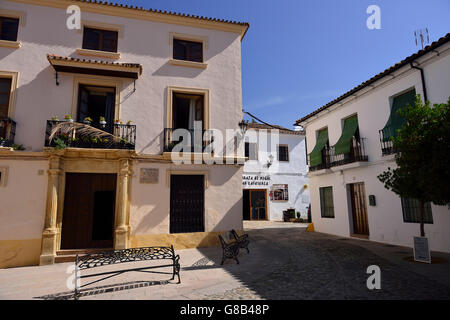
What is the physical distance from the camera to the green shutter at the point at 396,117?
9.16 meters

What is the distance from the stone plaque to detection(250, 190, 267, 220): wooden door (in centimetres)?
1135

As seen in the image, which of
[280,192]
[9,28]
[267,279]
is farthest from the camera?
[280,192]

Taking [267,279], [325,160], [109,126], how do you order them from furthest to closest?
[325,160]
[109,126]
[267,279]

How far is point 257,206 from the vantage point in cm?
1938

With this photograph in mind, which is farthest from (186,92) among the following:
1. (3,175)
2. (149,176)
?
(3,175)

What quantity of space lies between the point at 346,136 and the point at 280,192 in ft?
28.9

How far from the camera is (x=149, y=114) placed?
9.43 m

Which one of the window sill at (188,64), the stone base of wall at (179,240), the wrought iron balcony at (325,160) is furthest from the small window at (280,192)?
the window sill at (188,64)

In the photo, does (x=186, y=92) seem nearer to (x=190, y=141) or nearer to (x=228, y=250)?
(x=190, y=141)

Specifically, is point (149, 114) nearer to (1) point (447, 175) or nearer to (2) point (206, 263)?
(2) point (206, 263)

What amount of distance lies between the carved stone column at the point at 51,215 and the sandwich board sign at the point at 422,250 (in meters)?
10.4

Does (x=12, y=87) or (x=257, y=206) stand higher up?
(x=12, y=87)

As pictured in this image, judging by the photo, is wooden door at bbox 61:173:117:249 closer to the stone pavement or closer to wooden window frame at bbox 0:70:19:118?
the stone pavement

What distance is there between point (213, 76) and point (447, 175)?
8.10 m
